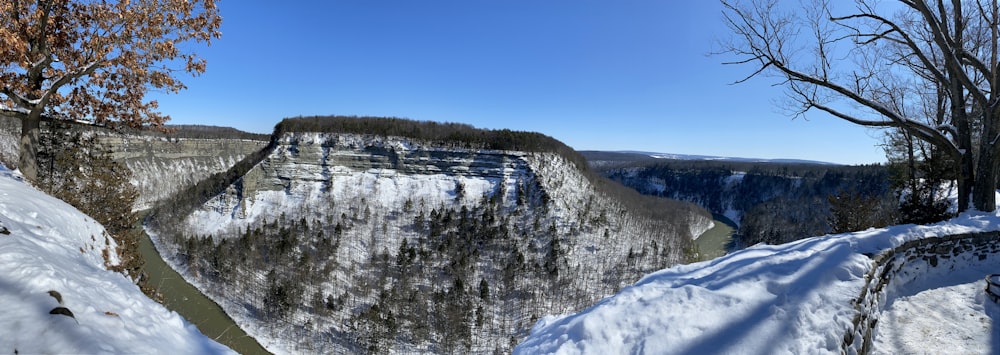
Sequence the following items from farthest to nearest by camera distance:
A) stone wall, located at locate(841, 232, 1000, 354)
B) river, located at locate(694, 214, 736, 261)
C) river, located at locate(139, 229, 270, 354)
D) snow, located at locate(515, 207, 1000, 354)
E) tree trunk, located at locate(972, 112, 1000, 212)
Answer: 1. river, located at locate(694, 214, 736, 261)
2. river, located at locate(139, 229, 270, 354)
3. tree trunk, located at locate(972, 112, 1000, 212)
4. stone wall, located at locate(841, 232, 1000, 354)
5. snow, located at locate(515, 207, 1000, 354)

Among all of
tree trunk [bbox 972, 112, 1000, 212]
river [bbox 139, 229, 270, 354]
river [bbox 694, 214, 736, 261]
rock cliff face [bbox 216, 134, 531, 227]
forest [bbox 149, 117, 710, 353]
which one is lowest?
river [bbox 694, 214, 736, 261]

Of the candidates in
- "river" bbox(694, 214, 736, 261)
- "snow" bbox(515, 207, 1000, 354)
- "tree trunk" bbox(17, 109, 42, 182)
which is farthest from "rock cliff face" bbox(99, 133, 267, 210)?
"river" bbox(694, 214, 736, 261)

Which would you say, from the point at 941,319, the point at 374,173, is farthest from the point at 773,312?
the point at 374,173

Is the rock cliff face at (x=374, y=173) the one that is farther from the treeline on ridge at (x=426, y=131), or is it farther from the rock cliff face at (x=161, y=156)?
the rock cliff face at (x=161, y=156)

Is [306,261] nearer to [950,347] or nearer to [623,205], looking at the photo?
[950,347]

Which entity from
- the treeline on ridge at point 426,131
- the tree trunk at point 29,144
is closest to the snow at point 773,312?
the tree trunk at point 29,144

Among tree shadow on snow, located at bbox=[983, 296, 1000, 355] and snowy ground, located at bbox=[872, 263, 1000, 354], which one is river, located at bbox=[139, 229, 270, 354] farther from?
tree shadow on snow, located at bbox=[983, 296, 1000, 355]
